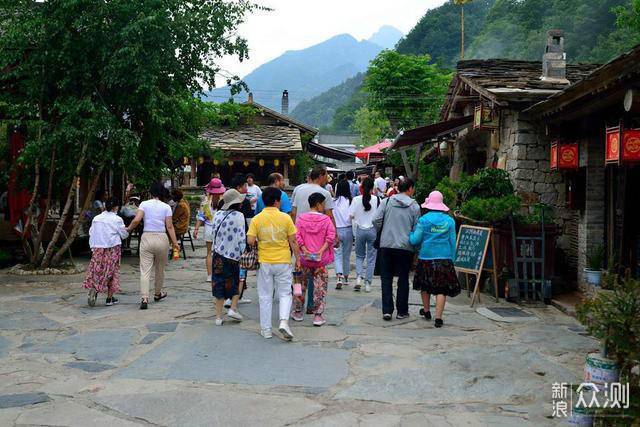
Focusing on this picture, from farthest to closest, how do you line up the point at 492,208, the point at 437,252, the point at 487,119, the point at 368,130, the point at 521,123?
1. the point at 368,130
2. the point at 487,119
3. the point at 521,123
4. the point at 492,208
5. the point at 437,252

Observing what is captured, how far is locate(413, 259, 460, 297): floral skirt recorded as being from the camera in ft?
24.7

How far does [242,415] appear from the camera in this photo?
15.4 feet

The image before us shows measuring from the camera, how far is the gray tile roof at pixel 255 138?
2680 cm

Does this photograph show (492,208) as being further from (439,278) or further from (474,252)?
(439,278)

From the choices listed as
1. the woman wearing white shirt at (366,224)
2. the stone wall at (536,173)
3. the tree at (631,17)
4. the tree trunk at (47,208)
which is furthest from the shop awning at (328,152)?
the woman wearing white shirt at (366,224)

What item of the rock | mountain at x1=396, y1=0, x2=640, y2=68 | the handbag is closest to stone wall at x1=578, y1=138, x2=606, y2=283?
the handbag

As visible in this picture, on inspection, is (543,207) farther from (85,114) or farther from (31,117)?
(31,117)

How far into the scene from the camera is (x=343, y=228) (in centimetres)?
1032

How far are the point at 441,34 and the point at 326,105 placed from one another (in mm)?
55615

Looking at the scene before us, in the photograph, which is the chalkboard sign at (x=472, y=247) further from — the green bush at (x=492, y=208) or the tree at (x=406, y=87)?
the tree at (x=406, y=87)

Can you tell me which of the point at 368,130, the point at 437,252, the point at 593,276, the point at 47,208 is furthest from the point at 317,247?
the point at 368,130

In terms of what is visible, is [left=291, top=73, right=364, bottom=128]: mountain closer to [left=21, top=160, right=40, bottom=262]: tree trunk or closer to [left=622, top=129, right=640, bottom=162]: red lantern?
[left=21, top=160, right=40, bottom=262]: tree trunk

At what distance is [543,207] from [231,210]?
483 cm

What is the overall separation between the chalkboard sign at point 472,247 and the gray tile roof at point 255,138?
57.4 feet
